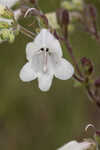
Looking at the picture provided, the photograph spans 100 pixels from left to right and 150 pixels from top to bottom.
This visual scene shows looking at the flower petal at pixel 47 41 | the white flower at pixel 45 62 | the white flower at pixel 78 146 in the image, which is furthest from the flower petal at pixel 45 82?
the white flower at pixel 78 146

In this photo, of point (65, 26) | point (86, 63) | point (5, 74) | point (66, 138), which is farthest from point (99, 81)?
point (5, 74)

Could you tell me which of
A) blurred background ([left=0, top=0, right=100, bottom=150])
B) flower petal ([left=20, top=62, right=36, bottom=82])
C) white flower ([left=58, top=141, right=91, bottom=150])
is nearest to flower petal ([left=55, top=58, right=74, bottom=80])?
flower petal ([left=20, top=62, right=36, bottom=82])

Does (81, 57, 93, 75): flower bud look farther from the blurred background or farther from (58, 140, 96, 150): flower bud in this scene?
the blurred background

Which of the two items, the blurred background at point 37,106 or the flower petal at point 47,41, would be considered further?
the blurred background at point 37,106

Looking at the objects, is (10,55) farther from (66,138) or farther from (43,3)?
(66,138)

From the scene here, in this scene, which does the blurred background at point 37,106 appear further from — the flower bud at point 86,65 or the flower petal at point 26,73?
the flower petal at point 26,73
